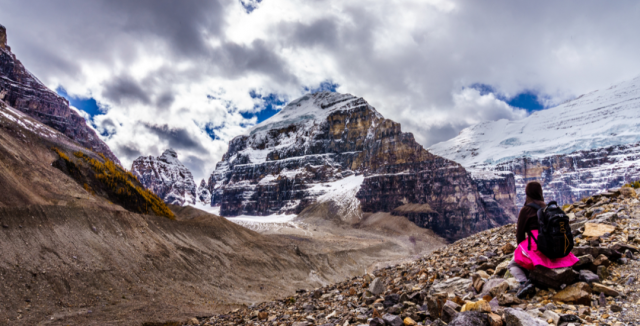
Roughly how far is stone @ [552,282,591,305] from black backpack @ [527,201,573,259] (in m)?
0.49

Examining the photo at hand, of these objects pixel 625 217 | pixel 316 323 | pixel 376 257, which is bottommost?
pixel 376 257

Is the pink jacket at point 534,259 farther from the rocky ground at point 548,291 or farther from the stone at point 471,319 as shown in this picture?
the stone at point 471,319

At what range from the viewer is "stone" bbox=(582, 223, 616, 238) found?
683cm

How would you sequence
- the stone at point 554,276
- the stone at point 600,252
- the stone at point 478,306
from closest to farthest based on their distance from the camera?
1. the stone at point 478,306
2. the stone at point 554,276
3. the stone at point 600,252

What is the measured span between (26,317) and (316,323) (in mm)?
20339

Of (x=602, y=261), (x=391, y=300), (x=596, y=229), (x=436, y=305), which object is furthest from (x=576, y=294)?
(x=391, y=300)

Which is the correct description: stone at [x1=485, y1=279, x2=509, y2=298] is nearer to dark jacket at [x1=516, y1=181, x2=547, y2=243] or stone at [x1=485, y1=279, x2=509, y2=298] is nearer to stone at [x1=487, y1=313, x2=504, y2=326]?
dark jacket at [x1=516, y1=181, x2=547, y2=243]

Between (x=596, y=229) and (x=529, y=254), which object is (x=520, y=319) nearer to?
(x=529, y=254)

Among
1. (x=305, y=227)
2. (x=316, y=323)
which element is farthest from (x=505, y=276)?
(x=305, y=227)

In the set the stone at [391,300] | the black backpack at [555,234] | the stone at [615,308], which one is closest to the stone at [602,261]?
the black backpack at [555,234]

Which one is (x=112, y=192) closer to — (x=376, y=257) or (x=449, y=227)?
(x=376, y=257)

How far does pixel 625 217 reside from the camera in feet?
24.5

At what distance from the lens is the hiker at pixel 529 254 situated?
17.9 ft

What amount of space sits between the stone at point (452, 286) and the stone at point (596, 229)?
9.06ft
